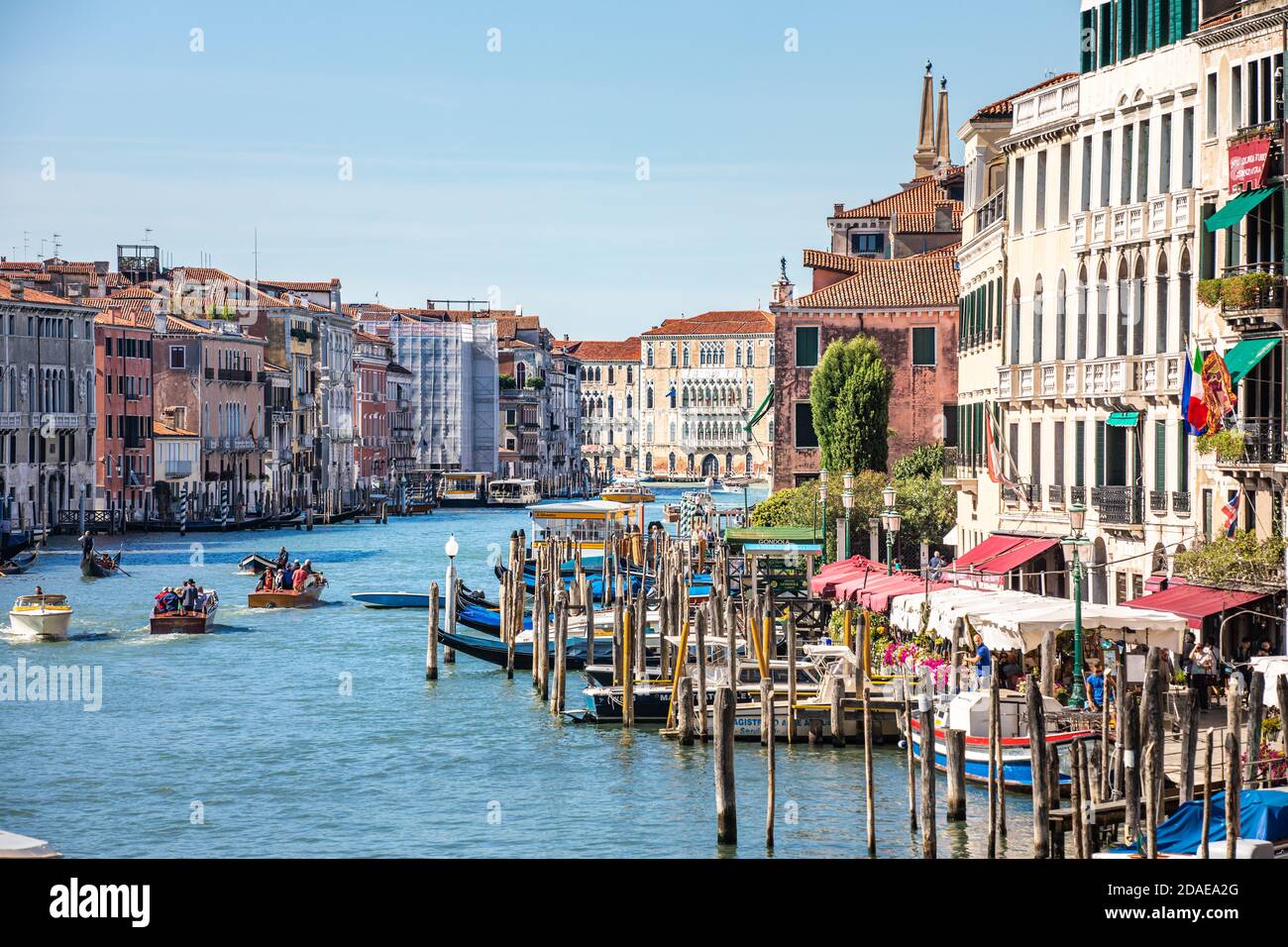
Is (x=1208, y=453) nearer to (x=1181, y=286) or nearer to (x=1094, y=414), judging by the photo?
(x=1181, y=286)

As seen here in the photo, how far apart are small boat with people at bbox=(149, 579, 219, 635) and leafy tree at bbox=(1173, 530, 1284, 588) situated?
19208 millimetres

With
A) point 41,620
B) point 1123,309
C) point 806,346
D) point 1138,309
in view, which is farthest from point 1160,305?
point 806,346

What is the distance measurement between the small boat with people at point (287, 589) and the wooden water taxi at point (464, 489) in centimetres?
5657

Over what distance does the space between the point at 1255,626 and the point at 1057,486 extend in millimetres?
6007

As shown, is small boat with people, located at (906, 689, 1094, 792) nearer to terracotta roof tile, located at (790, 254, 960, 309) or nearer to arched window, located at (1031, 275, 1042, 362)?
arched window, located at (1031, 275, 1042, 362)

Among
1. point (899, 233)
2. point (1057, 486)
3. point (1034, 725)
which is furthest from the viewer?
point (899, 233)

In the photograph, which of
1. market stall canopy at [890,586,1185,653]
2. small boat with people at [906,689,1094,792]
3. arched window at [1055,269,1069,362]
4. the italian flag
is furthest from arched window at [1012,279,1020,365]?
small boat with people at [906,689,1094,792]

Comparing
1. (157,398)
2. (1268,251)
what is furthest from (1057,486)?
(157,398)

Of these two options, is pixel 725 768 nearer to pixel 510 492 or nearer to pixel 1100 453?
pixel 1100 453

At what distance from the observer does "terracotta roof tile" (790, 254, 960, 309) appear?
40.1 m

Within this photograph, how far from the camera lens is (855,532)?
33.6 metres

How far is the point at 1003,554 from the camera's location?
2341 cm
